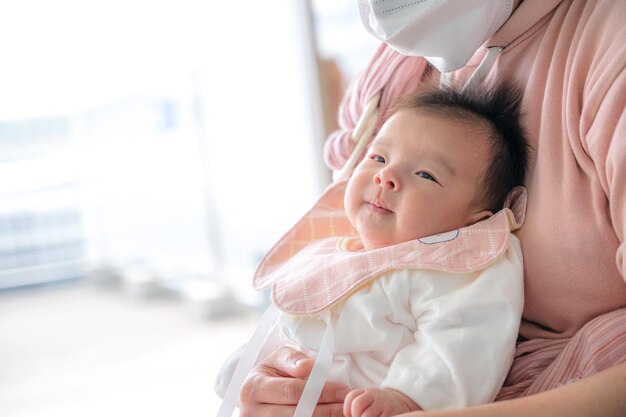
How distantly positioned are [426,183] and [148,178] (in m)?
4.02

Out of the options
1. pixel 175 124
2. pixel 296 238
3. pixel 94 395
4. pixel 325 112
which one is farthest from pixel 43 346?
pixel 296 238

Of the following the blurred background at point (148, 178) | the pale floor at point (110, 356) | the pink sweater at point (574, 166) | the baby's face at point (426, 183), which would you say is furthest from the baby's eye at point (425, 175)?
the pale floor at point (110, 356)

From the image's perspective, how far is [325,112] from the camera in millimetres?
2867

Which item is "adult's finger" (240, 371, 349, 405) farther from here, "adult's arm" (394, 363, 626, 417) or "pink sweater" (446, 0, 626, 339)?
"pink sweater" (446, 0, 626, 339)

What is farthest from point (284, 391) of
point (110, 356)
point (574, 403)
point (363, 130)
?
point (110, 356)

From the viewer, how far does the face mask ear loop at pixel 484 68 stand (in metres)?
1.01

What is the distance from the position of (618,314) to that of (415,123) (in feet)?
1.18

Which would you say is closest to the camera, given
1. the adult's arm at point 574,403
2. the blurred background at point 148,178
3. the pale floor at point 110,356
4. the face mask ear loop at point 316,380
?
the adult's arm at point 574,403

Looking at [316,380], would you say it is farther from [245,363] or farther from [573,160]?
[573,160]

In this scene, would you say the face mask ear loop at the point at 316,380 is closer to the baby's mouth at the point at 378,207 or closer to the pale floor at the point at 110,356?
the baby's mouth at the point at 378,207

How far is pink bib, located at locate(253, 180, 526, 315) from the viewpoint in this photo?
2.88ft

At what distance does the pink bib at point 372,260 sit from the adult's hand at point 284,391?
8 centimetres

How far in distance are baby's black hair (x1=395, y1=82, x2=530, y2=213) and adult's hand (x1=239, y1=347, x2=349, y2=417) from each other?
0.33m

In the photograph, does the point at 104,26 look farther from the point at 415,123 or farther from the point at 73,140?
the point at 415,123
